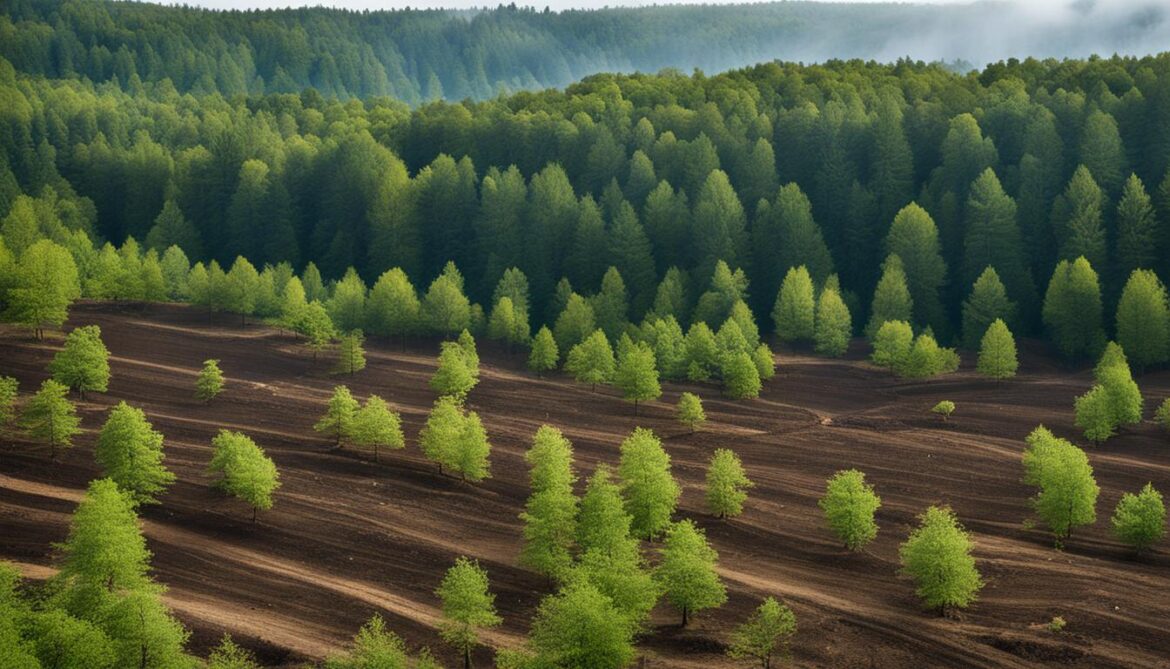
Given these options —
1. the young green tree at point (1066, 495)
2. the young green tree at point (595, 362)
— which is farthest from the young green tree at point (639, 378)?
the young green tree at point (1066, 495)

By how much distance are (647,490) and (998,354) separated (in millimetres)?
49022

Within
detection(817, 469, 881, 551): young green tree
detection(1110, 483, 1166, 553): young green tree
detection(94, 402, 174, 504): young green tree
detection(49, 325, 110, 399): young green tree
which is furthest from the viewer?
detection(49, 325, 110, 399): young green tree

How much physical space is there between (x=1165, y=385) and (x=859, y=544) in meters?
46.8

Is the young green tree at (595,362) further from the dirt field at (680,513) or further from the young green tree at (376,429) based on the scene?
the young green tree at (376,429)

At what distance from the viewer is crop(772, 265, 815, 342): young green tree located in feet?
439

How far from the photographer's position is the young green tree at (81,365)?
106 m

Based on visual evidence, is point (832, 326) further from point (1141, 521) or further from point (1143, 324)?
point (1141, 521)

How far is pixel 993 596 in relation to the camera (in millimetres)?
77750

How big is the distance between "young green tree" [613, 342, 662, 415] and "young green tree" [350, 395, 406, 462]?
22439 millimetres

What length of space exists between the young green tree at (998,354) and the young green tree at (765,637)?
56384mm

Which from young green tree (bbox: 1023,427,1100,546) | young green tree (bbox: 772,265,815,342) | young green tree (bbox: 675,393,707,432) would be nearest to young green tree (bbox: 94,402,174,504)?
young green tree (bbox: 675,393,707,432)

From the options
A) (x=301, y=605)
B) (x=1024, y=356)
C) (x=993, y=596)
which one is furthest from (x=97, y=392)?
(x=1024, y=356)

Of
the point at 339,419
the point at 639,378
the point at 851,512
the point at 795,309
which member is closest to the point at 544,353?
the point at 639,378

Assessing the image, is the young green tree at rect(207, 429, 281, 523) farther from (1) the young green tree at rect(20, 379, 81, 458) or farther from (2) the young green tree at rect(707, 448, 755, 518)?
(2) the young green tree at rect(707, 448, 755, 518)
